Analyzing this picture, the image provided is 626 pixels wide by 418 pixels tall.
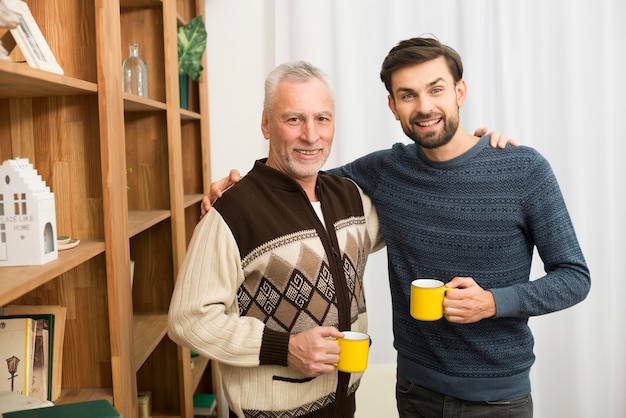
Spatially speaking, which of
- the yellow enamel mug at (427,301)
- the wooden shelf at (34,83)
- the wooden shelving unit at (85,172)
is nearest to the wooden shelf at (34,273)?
the wooden shelving unit at (85,172)

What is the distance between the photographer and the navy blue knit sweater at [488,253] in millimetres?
1674

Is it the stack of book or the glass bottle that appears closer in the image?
the stack of book

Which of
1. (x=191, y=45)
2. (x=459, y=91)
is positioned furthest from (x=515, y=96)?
(x=191, y=45)

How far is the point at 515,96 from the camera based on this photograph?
10.6ft

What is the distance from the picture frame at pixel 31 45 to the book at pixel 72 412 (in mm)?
667

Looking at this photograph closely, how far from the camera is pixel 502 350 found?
69.0 inches

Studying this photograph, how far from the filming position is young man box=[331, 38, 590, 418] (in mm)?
1682

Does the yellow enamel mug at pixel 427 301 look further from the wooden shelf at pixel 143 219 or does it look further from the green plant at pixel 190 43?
the green plant at pixel 190 43

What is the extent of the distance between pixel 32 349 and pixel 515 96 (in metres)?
2.63

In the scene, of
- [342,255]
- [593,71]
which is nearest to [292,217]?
[342,255]

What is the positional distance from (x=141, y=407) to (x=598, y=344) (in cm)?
235

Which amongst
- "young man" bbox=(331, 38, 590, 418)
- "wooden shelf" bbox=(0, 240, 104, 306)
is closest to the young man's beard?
"young man" bbox=(331, 38, 590, 418)

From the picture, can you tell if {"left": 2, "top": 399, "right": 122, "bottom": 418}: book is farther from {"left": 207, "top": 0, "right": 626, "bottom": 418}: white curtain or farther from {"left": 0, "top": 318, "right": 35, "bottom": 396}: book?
{"left": 207, "top": 0, "right": 626, "bottom": 418}: white curtain

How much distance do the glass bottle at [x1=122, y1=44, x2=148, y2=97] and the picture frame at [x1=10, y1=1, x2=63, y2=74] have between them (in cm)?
104
